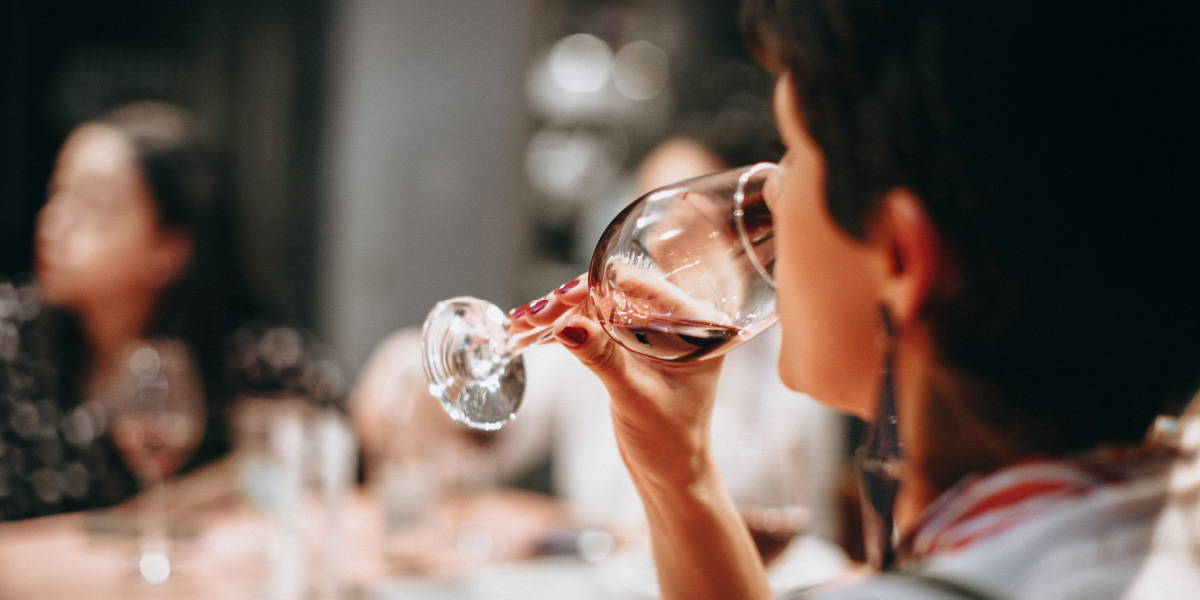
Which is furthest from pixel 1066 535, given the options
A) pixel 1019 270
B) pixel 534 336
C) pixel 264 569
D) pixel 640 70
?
pixel 640 70

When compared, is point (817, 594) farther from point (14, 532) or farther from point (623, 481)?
point (623, 481)

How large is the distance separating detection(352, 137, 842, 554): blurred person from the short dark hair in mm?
494

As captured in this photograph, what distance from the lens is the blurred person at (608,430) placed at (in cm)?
108

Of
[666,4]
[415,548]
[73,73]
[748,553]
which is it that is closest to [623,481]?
[415,548]

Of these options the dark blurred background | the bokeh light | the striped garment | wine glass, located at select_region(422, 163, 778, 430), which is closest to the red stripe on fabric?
the striped garment

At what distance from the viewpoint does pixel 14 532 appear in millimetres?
1580

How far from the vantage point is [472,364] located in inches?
30.3

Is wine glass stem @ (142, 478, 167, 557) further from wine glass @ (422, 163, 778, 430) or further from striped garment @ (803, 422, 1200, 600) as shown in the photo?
striped garment @ (803, 422, 1200, 600)

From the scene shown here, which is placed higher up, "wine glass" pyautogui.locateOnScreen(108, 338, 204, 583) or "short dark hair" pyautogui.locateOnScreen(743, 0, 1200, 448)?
"short dark hair" pyautogui.locateOnScreen(743, 0, 1200, 448)

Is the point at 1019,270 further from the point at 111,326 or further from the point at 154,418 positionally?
the point at 111,326

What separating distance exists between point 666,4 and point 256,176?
1768 mm

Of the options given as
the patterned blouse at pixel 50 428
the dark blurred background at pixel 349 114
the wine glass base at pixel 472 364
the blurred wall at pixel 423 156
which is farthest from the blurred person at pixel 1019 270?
→ the blurred wall at pixel 423 156

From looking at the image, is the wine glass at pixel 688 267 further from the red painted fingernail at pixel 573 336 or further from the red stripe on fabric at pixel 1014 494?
the red stripe on fabric at pixel 1014 494

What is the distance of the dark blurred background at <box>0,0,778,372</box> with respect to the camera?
3.31m
